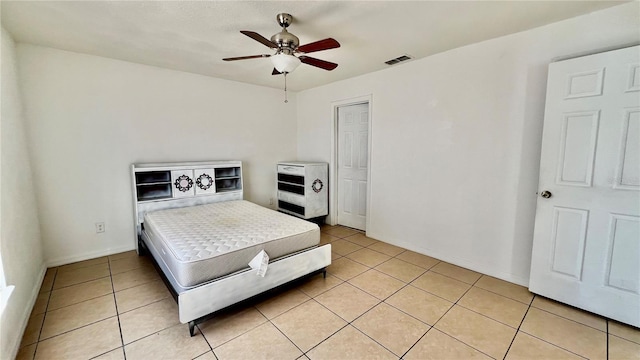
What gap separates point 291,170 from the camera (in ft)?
14.7

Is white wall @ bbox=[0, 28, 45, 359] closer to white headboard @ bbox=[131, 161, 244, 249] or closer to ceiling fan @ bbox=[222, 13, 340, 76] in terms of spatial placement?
white headboard @ bbox=[131, 161, 244, 249]

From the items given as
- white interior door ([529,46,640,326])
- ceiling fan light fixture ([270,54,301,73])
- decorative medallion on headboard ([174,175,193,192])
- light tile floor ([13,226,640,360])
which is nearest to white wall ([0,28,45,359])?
light tile floor ([13,226,640,360])

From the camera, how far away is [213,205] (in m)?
3.58

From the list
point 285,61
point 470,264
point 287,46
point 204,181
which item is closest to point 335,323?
point 470,264

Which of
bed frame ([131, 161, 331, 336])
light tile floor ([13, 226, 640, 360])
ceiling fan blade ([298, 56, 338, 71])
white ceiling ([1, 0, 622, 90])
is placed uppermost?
white ceiling ([1, 0, 622, 90])

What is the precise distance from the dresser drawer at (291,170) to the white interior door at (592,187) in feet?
9.95

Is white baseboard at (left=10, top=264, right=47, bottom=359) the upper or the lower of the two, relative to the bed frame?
lower

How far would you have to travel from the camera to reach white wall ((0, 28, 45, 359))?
177 cm

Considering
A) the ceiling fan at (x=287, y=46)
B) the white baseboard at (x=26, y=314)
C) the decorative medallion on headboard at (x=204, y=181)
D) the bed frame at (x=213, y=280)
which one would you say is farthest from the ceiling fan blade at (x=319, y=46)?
the white baseboard at (x=26, y=314)

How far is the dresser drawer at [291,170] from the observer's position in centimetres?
430

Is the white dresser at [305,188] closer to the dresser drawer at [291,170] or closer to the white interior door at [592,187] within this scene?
the dresser drawer at [291,170]

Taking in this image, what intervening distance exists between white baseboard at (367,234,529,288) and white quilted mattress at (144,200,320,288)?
1.49 m

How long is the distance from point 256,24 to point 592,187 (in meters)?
3.05

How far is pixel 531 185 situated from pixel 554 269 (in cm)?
76
